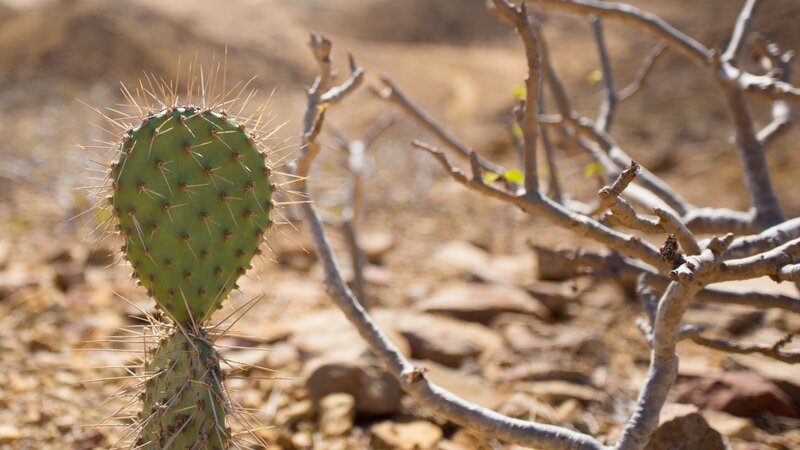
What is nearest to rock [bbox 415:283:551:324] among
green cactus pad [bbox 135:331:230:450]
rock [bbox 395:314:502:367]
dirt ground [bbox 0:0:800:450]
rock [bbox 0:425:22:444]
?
dirt ground [bbox 0:0:800:450]

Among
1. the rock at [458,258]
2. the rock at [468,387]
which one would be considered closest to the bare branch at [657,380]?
the rock at [468,387]

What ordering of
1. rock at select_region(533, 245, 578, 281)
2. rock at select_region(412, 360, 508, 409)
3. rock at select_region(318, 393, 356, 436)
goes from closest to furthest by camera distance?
rock at select_region(318, 393, 356, 436)
rock at select_region(412, 360, 508, 409)
rock at select_region(533, 245, 578, 281)

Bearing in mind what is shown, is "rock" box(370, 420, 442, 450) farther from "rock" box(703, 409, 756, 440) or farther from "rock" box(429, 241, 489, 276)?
"rock" box(429, 241, 489, 276)

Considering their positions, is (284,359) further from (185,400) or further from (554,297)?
(554,297)

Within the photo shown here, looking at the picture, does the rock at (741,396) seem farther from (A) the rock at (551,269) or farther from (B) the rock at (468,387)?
(A) the rock at (551,269)

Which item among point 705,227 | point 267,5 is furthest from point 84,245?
point 267,5

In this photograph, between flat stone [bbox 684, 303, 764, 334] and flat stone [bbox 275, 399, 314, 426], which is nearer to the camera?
flat stone [bbox 275, 399, 314, 426]

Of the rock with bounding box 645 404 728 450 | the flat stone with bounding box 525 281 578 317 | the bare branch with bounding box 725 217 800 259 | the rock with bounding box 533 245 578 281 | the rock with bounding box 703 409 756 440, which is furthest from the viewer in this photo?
the rock with bounding box 533 245 578 281
